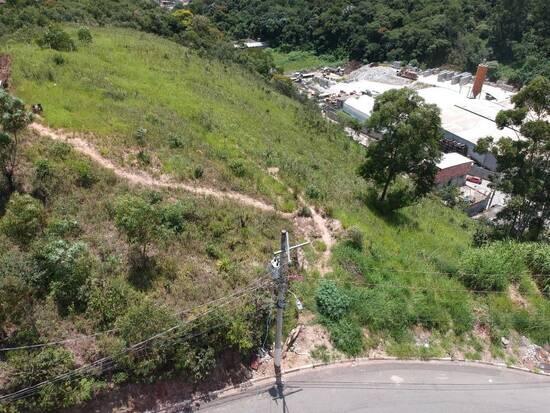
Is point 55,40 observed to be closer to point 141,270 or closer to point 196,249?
point 196,249

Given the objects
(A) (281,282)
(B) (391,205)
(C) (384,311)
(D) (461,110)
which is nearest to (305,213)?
(C) (384,311)

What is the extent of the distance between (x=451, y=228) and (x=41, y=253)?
978 inches

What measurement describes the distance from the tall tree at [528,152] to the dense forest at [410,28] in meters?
70.9

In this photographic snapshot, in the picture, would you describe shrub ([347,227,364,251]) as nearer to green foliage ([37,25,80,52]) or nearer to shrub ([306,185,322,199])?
shrub ([306,185,322,199])

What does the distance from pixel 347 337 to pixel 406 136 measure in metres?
11.5

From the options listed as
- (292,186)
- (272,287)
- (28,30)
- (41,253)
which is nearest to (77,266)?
(41,253)

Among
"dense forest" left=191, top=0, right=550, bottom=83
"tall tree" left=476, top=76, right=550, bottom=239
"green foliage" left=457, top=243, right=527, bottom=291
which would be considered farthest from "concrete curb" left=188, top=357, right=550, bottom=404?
"dense forest" left=191, top=0, right=550, bottom=83

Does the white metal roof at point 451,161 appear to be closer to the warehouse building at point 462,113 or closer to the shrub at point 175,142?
the warehouse building at point 462,113

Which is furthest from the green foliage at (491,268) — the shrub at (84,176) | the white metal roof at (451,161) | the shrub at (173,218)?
the white metal roof at (451,161)

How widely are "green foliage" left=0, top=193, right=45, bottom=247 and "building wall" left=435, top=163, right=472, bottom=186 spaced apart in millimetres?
42838

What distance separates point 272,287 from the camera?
1622 centimetres

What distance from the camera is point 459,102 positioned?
71.4 meters

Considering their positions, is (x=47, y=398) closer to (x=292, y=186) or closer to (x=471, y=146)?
(x=292, y=186)

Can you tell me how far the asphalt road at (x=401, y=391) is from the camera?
14.4 meters
